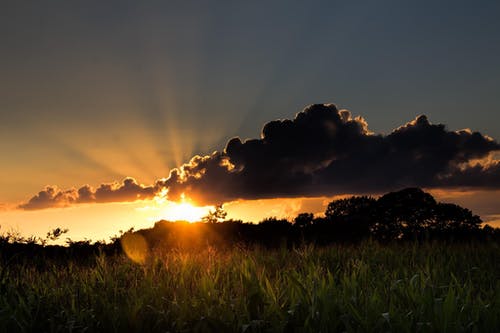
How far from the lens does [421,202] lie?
24953 millimetres

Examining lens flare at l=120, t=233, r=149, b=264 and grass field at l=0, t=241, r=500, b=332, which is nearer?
grass field at l=0, t=241, r=500, b=332

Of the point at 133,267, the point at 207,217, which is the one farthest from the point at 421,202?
the point at 133,267

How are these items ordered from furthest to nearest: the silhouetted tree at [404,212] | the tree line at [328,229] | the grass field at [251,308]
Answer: the silhouetted tree at [404,212] → the tree line at [328,229] → the grass field at [251,308]

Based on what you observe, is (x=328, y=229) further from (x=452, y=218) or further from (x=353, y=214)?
(x=452, y=218)

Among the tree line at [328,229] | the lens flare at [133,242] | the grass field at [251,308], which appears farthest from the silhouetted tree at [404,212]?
the grass field at [251,308]

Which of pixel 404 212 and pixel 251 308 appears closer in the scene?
pixel 251 308

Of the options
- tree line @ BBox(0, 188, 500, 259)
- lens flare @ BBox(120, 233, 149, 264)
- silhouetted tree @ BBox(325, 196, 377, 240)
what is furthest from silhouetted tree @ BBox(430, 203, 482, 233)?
lens flare @ BBox(120, 233, 149, 264)

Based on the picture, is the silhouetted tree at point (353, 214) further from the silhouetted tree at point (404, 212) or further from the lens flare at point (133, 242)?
the lens flare at point (133, 242)

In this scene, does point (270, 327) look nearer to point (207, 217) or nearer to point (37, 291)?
point (37, 291)

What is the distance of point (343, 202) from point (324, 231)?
198 inches

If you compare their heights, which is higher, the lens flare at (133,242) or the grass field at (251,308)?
the lens flare at (133,242)

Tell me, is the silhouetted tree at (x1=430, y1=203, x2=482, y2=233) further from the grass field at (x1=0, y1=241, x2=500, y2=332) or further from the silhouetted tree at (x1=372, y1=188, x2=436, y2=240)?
the grass field at (x1=0, y1=241, x2=500, y2=332)

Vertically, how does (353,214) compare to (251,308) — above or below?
above

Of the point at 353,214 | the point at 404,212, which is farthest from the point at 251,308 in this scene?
the point at 404,212
